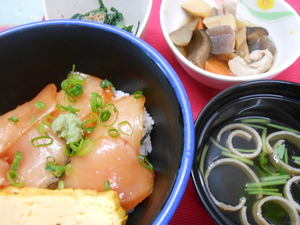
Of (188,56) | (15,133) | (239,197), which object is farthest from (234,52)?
(15,133)

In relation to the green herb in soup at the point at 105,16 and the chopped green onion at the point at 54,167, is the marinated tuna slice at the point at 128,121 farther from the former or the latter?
the green herb in soup at the point at 105,16

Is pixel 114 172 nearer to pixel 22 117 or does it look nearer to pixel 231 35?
pixel 22 117

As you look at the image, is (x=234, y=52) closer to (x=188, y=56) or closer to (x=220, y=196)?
(x=188, y=56)

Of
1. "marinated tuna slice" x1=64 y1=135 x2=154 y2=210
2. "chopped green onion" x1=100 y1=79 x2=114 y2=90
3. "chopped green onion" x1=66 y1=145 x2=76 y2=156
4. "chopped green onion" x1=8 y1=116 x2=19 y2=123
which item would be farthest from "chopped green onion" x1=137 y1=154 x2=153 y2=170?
"chopped green onion" x1=8 y1=116 x2=19 y2=123

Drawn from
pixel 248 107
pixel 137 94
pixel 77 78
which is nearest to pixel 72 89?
pixel 77 78

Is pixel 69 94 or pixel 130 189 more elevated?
pixel 69 94
